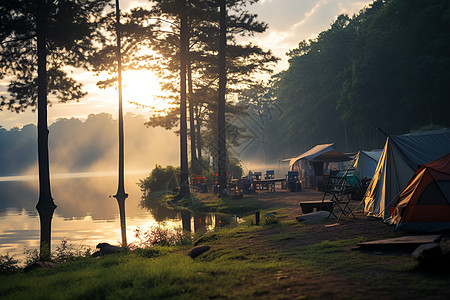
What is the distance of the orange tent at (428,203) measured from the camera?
32.7 feet

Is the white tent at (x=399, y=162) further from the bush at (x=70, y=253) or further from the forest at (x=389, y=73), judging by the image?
the forest at (x=389, y=73)

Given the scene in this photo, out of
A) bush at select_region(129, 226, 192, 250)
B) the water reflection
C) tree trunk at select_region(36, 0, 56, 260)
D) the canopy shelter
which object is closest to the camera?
bush at select_region(129, 226, 192, 250)

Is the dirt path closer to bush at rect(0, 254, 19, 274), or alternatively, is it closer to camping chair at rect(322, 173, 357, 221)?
camping chair at rect(322, 173, 357, 221)

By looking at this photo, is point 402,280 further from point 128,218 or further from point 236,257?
point 128,218

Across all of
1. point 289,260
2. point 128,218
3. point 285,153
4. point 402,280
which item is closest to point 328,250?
point 289,260

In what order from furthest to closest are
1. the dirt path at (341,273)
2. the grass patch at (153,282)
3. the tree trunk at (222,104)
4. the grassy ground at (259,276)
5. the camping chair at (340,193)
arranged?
the tree trunk at (222,104), the camping chair at (340,193), the grass patch at (153,282), the grassy ground at (259,276), the dirt path at (341,273)

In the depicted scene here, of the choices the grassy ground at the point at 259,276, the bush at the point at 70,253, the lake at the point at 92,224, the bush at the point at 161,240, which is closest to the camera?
the grassy ground at the point at 259,276

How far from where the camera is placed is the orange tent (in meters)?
9.96

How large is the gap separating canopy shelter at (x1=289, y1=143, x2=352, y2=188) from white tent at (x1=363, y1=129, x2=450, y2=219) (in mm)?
11938

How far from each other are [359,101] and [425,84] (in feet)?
26.3

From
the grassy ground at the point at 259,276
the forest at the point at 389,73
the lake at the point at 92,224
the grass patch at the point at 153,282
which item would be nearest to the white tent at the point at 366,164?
the lake at the point at 92,224

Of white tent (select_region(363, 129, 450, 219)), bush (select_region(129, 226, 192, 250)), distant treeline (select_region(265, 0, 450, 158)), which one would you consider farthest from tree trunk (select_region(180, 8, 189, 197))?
distant treeline (select_region(265, 0, 450, 158))

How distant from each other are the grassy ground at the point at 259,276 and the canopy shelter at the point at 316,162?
1564 centimetres

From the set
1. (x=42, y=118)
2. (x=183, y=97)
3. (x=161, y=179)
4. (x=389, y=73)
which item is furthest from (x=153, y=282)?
(x=389, y=73)
